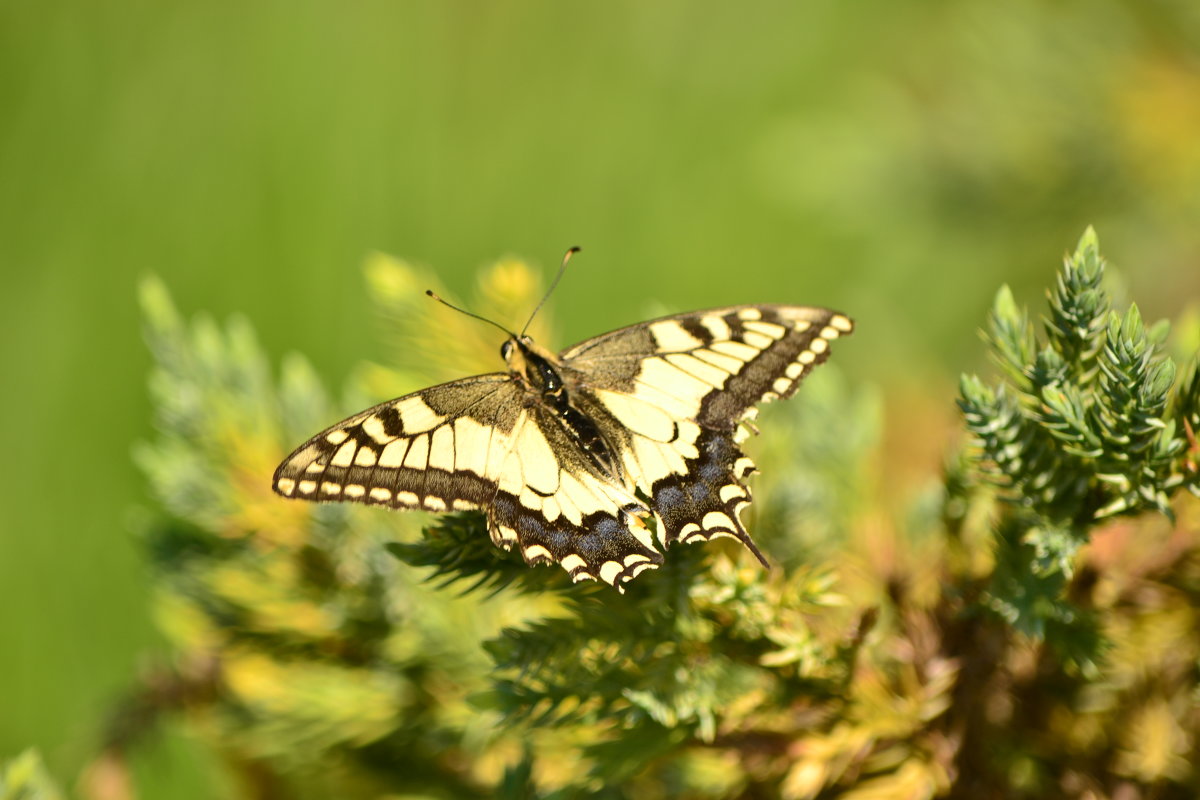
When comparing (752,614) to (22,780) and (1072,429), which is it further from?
(22,780)

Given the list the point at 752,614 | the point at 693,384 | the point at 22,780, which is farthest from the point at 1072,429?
the point at 22,780

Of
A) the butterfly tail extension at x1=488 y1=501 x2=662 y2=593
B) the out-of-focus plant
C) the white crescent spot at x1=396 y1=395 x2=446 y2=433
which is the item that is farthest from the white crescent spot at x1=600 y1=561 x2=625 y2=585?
the out-of-focus plant

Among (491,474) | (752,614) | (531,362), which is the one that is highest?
(531,362)

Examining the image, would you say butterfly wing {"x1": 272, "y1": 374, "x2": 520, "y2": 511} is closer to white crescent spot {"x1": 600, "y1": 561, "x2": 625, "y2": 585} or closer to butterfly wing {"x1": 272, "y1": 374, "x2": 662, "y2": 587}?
butterfly wing {"x1": 272, "y1": 374, "x2": 662, "y2": 587}

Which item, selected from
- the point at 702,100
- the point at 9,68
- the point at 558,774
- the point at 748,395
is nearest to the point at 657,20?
the point at 702,100

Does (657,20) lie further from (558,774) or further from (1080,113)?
(558,774)

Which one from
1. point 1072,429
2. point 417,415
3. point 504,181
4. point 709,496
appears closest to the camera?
point 1072,429

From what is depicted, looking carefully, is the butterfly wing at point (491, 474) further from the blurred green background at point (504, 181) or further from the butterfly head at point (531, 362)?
the blurred green background at point (504, 181)

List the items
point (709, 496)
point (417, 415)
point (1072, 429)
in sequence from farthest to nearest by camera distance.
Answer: point (417, 415), point (709, 496), point (1072, 429)
